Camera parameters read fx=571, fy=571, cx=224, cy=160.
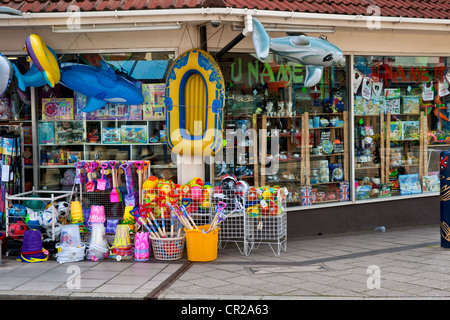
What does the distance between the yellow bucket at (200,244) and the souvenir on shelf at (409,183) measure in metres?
4.61

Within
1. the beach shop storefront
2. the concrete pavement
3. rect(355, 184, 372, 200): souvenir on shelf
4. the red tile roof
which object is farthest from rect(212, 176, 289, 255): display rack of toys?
the red tile roof

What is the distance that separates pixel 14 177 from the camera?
9.16 meters

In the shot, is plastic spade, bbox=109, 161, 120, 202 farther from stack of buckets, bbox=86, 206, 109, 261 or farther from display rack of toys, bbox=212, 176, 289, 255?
display rack of toys, bbox=212, 176, 289, 255

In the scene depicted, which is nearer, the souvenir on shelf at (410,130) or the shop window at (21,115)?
the shop window at (21,115)

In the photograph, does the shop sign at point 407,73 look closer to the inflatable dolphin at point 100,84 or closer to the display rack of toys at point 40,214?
the inflatable dolphin at point 100,84

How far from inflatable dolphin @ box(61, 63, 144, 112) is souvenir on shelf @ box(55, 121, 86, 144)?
59 cm

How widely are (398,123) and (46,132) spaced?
21.2 feet

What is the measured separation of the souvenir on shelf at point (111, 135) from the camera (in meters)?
9.34

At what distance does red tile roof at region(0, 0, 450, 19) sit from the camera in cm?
805

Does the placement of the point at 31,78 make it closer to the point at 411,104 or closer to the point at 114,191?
the point at 114,191

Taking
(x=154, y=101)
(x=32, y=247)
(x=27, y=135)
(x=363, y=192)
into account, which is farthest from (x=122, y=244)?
(x=363, y=192)

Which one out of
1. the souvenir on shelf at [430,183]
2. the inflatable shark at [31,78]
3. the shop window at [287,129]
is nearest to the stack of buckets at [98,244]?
the shop window at [287,129]

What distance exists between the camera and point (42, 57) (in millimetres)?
8227

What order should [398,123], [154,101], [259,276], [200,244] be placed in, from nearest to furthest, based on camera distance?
1. [259,276]
2. [200,244]
3. [154,101]
4. [398,123]
